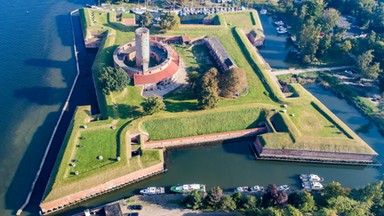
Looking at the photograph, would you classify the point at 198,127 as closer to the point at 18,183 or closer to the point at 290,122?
the point at 290,122

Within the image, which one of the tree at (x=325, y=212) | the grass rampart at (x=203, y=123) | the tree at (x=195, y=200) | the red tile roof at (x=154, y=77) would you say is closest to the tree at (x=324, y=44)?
the grass rampart at (x=203, y=123)

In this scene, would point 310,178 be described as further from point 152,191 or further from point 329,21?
point 329,21

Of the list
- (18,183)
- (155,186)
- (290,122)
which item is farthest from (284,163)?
(18,183)

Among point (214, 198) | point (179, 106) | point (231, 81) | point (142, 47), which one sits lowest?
point (214, 198)

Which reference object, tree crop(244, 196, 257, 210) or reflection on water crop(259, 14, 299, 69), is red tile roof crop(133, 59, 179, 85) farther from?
tree crop(244, 196, 257, 210)

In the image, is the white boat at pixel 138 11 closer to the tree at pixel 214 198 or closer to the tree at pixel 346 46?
the tree at pixel 346 46

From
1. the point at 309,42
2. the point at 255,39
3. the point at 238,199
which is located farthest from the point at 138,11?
the point at 238,199

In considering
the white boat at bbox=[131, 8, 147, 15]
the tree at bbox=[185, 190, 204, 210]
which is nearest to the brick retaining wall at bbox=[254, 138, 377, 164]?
the tree at bbox=[185, 190, 204, 210]
